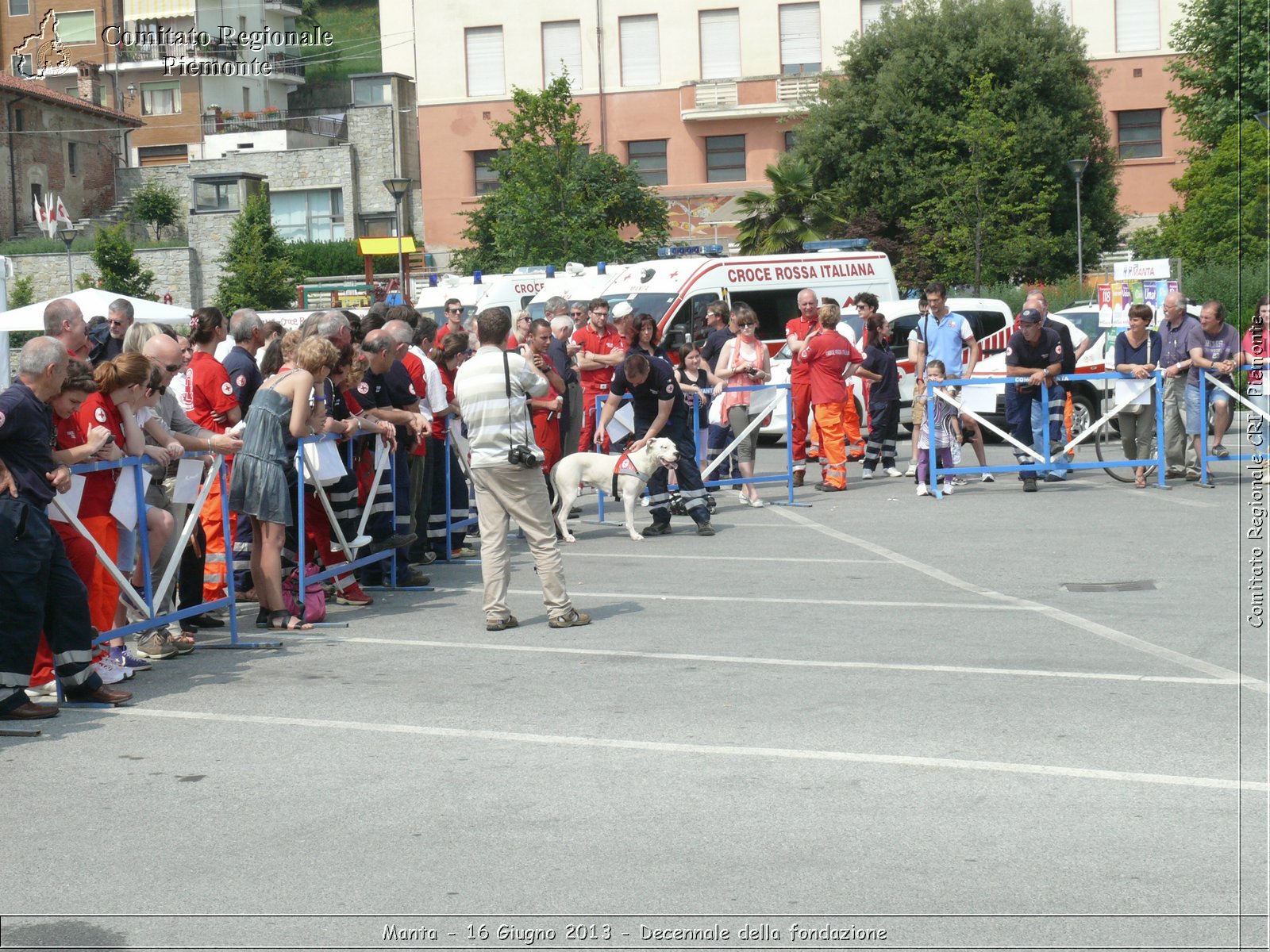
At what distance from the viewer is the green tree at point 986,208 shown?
135 feet

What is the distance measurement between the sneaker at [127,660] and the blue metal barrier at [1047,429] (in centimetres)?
930

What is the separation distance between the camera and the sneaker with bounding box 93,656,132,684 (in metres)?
7.98

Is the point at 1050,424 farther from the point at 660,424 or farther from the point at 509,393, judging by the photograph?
the point at 509,393

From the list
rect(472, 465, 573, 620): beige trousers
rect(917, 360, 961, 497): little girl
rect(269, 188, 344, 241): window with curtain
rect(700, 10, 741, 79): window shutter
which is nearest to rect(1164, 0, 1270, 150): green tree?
rect(700, 10, 741, 79): window shutter

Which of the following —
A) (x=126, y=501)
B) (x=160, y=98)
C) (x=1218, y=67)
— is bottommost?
(x=126, y=501)

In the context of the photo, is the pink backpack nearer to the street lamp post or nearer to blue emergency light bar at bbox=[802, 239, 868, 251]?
blue emergency light bar at bbox=[802, 239, 868, 251]

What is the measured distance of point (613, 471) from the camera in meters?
13.2

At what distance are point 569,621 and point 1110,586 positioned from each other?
3.80m

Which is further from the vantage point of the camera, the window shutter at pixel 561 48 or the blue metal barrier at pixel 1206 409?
the window shutter at pixel 561 48

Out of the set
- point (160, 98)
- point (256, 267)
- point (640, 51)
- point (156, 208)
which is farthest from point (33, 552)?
point (160, 98)

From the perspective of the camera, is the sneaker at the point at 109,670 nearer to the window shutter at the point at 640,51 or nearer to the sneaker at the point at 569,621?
the sneaker at the point at 569,621

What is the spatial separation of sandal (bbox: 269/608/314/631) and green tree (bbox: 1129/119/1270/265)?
2424cm

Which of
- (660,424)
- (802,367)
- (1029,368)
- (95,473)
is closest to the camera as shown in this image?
(95,473)

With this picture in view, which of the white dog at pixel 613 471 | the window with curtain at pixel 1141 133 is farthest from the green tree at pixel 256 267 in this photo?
the white dog at pixel 613 471
